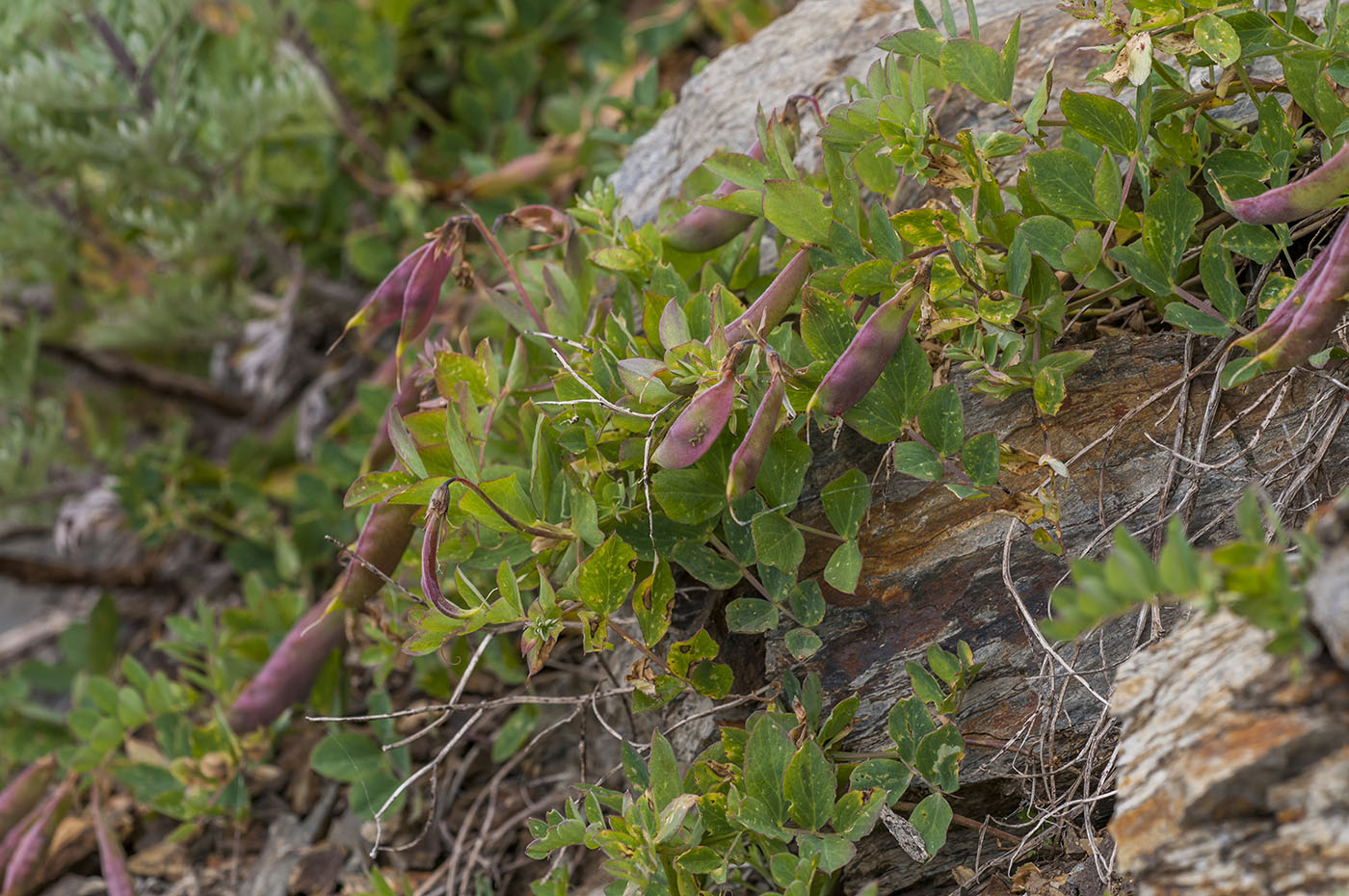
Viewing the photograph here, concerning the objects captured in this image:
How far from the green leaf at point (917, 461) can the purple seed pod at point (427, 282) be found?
2.14ft

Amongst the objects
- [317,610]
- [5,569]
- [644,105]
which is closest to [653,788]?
[317,610]

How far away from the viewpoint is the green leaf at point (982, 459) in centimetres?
116

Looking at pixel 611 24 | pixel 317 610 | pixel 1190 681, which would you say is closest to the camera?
pixel 1190 681

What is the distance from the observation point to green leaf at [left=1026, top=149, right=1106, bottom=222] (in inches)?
45.7

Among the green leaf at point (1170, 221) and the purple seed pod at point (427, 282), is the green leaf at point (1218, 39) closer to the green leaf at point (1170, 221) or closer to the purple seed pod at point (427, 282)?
the green leaf at point (1170, 221)

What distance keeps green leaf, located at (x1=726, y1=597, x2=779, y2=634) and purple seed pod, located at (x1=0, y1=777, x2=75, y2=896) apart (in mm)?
1387

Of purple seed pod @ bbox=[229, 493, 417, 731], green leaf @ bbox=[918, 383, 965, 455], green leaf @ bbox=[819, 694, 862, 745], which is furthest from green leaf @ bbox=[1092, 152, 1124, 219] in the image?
purple seed pod @ bbox=[229, 493, 417, 731]

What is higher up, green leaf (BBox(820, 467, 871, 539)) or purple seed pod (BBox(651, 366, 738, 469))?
purple seed pod (BBox(651, 366, 738, 469))

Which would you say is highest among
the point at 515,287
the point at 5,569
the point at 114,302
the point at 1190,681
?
the point at 114,302

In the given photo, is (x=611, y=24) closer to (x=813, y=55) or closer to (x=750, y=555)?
(x=813, y=55)

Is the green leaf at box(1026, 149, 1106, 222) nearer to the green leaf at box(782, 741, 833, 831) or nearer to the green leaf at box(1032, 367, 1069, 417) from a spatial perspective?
the green leaf at box(1032, 367, 1069, 417)

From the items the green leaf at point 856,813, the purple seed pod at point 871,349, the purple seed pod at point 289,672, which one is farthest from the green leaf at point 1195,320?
the purple seed pod at point 289,672

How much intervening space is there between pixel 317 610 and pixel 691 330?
875mm

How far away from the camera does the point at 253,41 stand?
260cm
